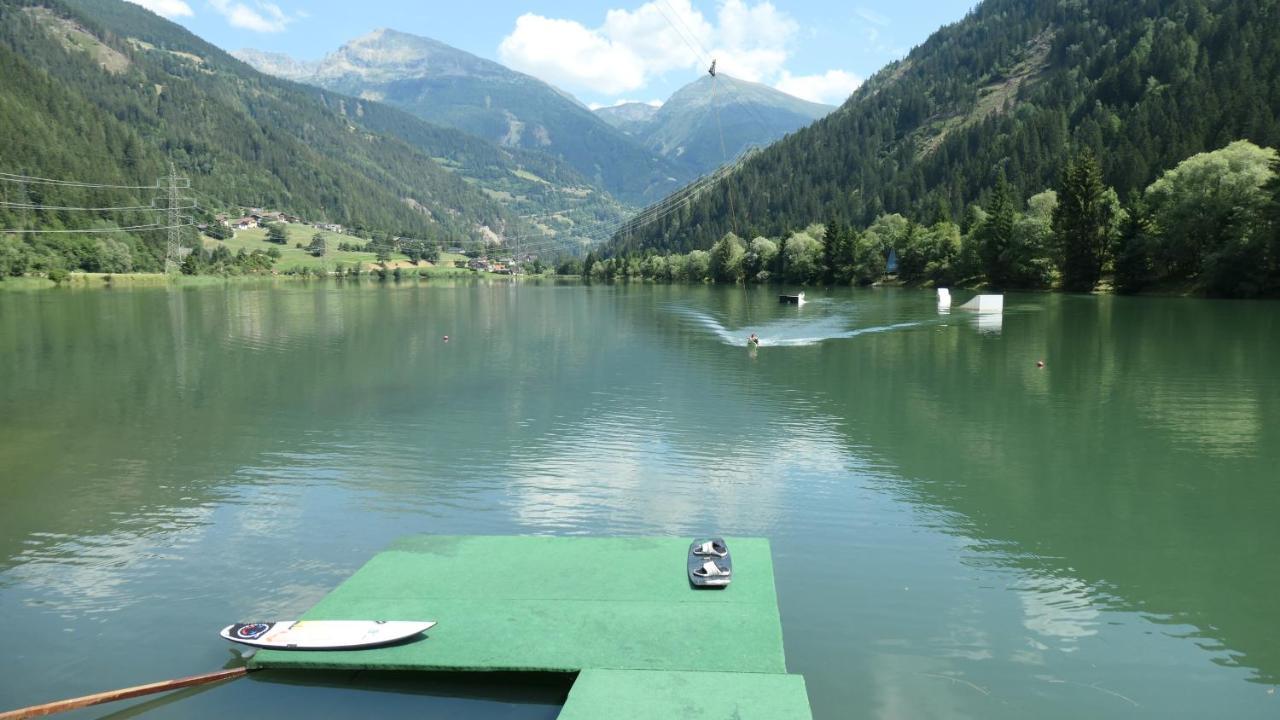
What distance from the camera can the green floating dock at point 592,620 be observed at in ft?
34.7

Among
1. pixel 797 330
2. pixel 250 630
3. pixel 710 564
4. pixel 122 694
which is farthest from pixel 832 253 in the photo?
pixel 122 694

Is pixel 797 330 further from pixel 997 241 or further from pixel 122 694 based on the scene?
pixel 997 241

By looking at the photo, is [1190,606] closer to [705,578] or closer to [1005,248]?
[705,578]

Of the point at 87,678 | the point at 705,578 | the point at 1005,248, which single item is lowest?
the point at 87,678

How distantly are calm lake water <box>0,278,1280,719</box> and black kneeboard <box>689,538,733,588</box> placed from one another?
133 centimetres

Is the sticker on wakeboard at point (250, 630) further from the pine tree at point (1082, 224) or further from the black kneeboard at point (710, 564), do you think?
the pine tree at point (1082, 224)

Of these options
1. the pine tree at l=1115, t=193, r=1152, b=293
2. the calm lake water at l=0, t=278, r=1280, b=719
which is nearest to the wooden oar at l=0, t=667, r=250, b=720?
the calm lake water at l=0, t=278, r=1280, b=719

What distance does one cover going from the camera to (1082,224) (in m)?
115

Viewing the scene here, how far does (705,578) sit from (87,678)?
9890 mm

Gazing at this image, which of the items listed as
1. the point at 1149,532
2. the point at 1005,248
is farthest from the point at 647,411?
the point at 1005,248

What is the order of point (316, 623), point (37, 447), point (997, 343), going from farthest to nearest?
point (997, 343), point (37, 447), point (316, 623)

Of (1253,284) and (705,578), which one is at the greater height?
(1253,284)

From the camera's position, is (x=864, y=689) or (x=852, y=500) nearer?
(x=864, y=689)

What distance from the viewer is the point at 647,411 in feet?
110
